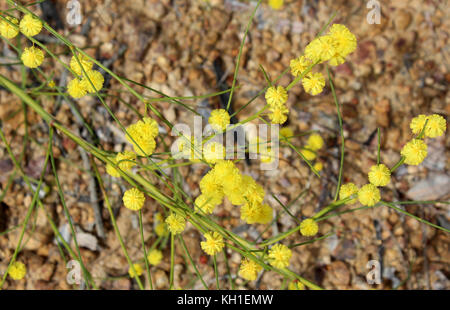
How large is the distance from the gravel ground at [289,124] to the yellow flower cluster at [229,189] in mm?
610

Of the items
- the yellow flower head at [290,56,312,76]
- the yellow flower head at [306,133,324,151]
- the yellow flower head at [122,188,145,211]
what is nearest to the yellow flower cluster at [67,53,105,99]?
the yellow flower head at [122,188,145,211]

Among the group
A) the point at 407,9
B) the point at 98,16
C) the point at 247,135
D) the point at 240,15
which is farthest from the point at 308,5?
the point at 98,16

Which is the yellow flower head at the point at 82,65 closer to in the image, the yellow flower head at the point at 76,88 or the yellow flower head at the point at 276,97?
the yellow flower head at the point at 76,88

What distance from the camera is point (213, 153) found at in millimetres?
879

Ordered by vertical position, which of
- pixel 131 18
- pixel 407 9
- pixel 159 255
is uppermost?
pixel 407 9

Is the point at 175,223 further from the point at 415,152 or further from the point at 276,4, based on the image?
the point at 276,4

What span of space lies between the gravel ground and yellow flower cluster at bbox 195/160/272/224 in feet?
2.00

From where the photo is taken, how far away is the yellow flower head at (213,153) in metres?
0.87

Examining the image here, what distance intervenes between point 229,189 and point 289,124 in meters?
0.96

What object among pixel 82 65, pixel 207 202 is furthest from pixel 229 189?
pixel 82 65

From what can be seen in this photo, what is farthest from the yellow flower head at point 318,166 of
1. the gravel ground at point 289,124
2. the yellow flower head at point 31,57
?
the yellow flower head at point 31,57

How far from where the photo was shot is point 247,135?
5.42ft

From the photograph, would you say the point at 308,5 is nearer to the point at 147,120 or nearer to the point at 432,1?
the point at 432,1
